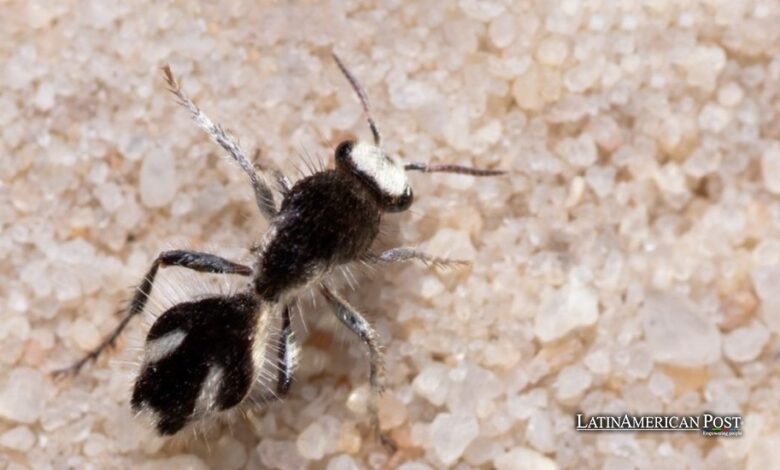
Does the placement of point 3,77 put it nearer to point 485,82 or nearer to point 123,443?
point 123,443

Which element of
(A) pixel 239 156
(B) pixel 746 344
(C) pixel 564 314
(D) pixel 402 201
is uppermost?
(A) pixel 239 156

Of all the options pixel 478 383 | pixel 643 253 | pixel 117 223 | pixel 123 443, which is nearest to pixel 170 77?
pixel 117 223

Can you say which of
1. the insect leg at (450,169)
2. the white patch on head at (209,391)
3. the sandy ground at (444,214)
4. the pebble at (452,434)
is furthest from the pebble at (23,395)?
the insect leg at (450,169)

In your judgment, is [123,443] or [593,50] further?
[593,50]

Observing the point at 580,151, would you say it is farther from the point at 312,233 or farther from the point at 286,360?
the point at 286,360

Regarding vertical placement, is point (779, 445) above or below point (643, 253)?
below

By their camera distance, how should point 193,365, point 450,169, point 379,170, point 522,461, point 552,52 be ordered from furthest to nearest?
point 552,52 → point 450,169 → point 379,170 → point 522,461 → point 193,365

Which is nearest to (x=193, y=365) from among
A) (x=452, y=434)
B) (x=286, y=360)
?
(x=286, y=360)

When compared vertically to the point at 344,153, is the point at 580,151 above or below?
below
